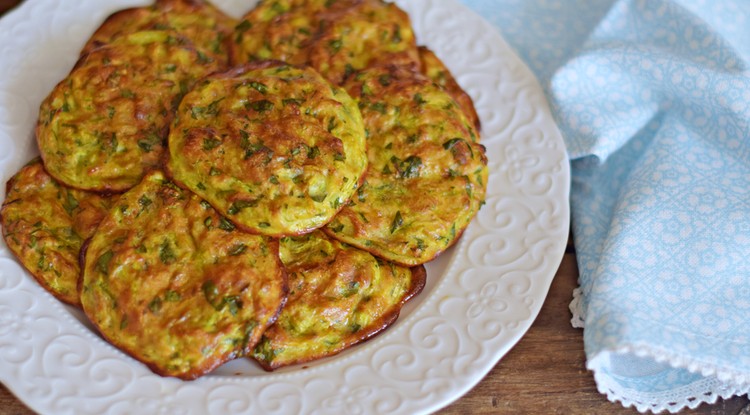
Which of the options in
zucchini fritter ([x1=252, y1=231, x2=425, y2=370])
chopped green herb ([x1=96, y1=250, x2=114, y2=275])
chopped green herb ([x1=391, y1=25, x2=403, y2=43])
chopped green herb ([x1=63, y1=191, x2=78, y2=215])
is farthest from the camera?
chopped green herb ([x1=391, y1=25, x2=403, y2=43])

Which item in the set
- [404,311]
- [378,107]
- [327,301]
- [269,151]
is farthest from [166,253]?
[378,107]

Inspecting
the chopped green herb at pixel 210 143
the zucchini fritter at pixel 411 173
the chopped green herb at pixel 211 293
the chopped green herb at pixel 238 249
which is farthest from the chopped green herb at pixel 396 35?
the chopped green herb at pixel 211 293

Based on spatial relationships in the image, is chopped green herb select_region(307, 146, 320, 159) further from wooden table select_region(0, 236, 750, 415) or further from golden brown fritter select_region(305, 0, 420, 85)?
wooden table select_region(0, 236, 750, 415)

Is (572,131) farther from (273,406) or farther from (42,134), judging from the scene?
(42,134)

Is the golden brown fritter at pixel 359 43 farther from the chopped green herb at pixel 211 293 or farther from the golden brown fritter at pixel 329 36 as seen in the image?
the chopped green herb at pixel 211 293

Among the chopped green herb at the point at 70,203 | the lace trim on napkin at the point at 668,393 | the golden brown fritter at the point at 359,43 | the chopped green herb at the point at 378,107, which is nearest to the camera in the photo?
the lace trim on napkin at the point at 668,393

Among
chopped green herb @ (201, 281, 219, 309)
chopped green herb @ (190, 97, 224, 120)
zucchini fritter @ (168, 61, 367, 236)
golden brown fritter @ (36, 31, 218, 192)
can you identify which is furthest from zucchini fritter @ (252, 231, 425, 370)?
golden brown fritter @ (36, 31, 218, 192)
